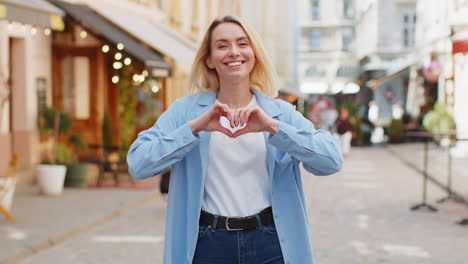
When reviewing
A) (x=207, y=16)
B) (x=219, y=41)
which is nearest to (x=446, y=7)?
(x=207, y=16)

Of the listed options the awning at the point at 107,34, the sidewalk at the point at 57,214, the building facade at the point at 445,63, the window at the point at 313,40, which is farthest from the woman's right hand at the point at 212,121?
the window at the point at 313,40

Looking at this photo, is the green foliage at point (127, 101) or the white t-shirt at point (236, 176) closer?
the white t-shirt at point (236, 176)

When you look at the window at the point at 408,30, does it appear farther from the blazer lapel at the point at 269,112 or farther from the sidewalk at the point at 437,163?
the blazer lapel at the point at 269,112

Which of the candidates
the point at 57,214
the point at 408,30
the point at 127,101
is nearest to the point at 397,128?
the point at 127,101

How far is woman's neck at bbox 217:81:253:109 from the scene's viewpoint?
2.76 meters

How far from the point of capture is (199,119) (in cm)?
250

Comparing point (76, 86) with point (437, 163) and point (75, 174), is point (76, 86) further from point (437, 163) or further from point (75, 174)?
point (437, 163)

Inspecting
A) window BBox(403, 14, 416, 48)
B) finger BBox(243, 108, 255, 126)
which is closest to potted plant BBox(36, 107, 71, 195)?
finger BBox(243, 108, 255, 126)

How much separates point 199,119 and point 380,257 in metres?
5.22

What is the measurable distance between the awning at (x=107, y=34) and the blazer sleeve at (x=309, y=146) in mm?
11298

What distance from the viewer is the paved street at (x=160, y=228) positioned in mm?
7402

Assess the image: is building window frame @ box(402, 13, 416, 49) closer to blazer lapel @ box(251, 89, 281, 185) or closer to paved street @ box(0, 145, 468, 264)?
paved street @ box(0, 145, 468, 264)

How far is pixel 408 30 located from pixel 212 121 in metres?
47.6

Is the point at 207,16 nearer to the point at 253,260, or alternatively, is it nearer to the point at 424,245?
the point at 424,245
